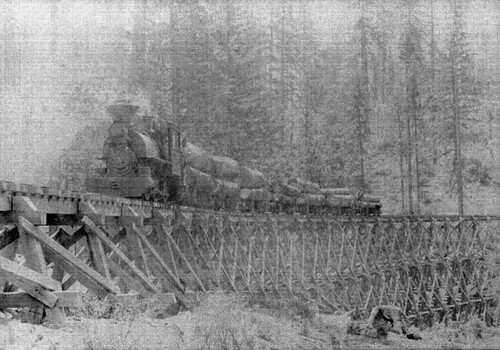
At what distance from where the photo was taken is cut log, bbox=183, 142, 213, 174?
17.2 metres

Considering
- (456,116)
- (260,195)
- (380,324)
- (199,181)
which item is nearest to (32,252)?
(380,324)

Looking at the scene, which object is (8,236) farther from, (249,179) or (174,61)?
(174,61)

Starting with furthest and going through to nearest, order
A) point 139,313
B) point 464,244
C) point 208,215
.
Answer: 1. point 464,244
2. point 208,215
3. point 139,313

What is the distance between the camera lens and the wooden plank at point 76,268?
776cm

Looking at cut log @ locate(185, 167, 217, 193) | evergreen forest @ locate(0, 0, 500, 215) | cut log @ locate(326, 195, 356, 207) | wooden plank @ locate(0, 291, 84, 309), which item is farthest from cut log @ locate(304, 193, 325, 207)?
wooden plank @ locate(0, 291, 84, 309)

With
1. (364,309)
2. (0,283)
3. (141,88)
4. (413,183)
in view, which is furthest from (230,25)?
(0,283)

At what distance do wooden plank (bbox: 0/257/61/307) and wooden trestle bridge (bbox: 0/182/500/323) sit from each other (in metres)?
0.01

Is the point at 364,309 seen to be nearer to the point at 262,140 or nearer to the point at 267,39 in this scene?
the point at 262,140

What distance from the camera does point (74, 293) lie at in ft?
23.1

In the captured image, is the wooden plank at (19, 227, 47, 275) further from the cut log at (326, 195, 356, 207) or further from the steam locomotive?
the cut log at (326, 195, 356, 207)

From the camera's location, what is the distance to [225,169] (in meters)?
20.1

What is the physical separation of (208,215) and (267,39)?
44.3 metres

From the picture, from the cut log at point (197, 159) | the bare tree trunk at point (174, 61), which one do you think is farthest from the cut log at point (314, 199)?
the bare tree trunk at point (174, 61)

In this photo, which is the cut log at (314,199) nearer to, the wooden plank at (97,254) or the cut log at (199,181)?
the cut log at (199,181)
